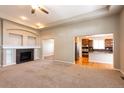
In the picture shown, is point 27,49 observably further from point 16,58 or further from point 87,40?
point 87,40

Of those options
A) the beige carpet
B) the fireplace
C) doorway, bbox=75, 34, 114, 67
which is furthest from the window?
the fireplace

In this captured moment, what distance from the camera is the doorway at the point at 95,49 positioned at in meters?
6.47

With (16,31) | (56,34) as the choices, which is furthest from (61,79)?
(16,31)

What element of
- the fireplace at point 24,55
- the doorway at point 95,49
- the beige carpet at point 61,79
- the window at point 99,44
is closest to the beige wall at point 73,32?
the doorway at point 95,49

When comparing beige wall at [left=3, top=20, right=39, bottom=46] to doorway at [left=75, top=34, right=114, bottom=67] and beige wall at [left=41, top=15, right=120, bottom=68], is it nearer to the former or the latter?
beige wall at [left=41, top=15, right=120, bottom=68]

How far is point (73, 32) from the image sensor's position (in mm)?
6062

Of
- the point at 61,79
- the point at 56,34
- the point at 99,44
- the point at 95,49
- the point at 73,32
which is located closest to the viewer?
the point at 61,79

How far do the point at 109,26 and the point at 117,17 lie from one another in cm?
55

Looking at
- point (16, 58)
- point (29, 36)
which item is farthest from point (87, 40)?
point (16, 58)

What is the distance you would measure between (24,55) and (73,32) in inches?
163

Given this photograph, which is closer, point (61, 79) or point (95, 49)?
point (61, 79)

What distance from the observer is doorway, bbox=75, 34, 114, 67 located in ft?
21.2

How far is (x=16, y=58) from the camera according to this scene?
594 cm

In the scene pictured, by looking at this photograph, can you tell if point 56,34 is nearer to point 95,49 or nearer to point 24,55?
point 24,55
